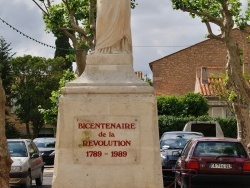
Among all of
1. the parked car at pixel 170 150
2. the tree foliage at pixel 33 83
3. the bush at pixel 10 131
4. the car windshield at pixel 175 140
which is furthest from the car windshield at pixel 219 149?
the tree foliage at pixel 33 83

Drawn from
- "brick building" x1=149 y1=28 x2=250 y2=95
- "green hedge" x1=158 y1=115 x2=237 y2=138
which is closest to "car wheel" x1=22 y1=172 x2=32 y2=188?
"green hedge" x1=158 y1=115 x2=237 y2=138

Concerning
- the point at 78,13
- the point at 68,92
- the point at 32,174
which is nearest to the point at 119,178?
the point at 68,92

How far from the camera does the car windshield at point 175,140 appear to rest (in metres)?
23.9

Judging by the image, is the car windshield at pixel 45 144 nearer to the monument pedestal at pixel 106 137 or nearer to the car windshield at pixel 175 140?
the car windshield at pixel 175 140

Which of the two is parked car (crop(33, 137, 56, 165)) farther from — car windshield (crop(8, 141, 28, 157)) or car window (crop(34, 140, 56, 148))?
car windshield (crop(8, 141, 28, 157))

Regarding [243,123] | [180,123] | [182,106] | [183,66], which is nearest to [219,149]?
[243,123]

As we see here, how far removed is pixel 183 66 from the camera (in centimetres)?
6316

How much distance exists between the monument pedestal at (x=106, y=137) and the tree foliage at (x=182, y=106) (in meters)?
39.4

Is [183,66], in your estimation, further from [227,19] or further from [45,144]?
[227,19]

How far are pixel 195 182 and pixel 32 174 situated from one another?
660 cm

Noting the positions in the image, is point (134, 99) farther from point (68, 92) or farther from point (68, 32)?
point (68, 32)

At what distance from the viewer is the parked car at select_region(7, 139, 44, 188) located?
68.0 feet

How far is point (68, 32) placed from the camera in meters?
32.0

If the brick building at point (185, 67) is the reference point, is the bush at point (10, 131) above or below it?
below
